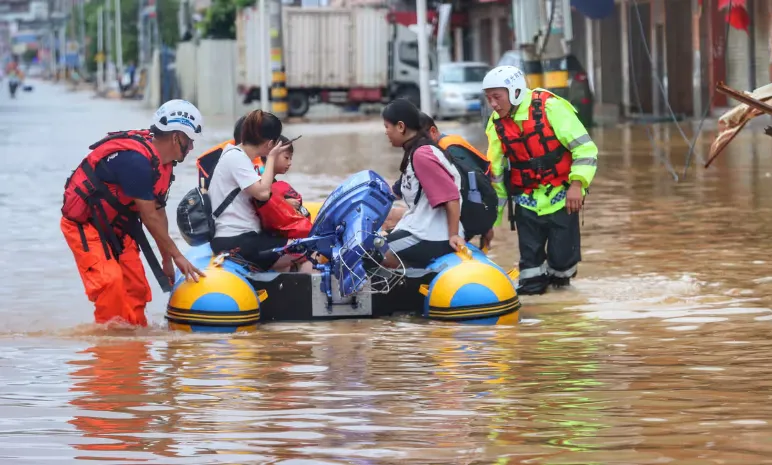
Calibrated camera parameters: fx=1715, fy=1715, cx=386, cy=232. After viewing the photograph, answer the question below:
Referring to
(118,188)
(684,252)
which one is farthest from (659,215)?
(118,188)

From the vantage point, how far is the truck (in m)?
44.4

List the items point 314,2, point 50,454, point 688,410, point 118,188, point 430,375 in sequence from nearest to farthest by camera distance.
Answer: point 50,454 < point 688,410 < point 430,375 < point 118,188 < point 314,2

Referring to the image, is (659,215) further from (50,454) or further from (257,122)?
(50,454)

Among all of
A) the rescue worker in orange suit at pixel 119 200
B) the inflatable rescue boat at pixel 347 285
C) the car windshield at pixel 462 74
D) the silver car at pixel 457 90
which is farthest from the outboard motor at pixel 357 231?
the car windshield at pixel 462 74

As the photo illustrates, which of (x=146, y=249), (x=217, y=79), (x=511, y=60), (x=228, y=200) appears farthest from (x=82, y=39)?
(x=146, y=249)

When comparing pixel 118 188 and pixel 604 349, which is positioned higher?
pixel 118 188

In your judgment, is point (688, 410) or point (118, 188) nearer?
point (688, 410)

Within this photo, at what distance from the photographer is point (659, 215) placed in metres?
15.2

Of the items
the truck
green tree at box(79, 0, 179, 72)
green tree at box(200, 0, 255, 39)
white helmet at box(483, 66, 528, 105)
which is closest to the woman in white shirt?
white helmet at box(483, 66, 528, 105)

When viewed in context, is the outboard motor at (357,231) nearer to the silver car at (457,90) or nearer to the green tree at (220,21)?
the silver car at (457,90)

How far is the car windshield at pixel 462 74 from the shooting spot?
128 ft

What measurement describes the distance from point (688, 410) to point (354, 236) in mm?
3086

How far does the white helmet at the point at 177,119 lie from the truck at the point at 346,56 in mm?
35289

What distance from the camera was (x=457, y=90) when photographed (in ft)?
Result: 125
